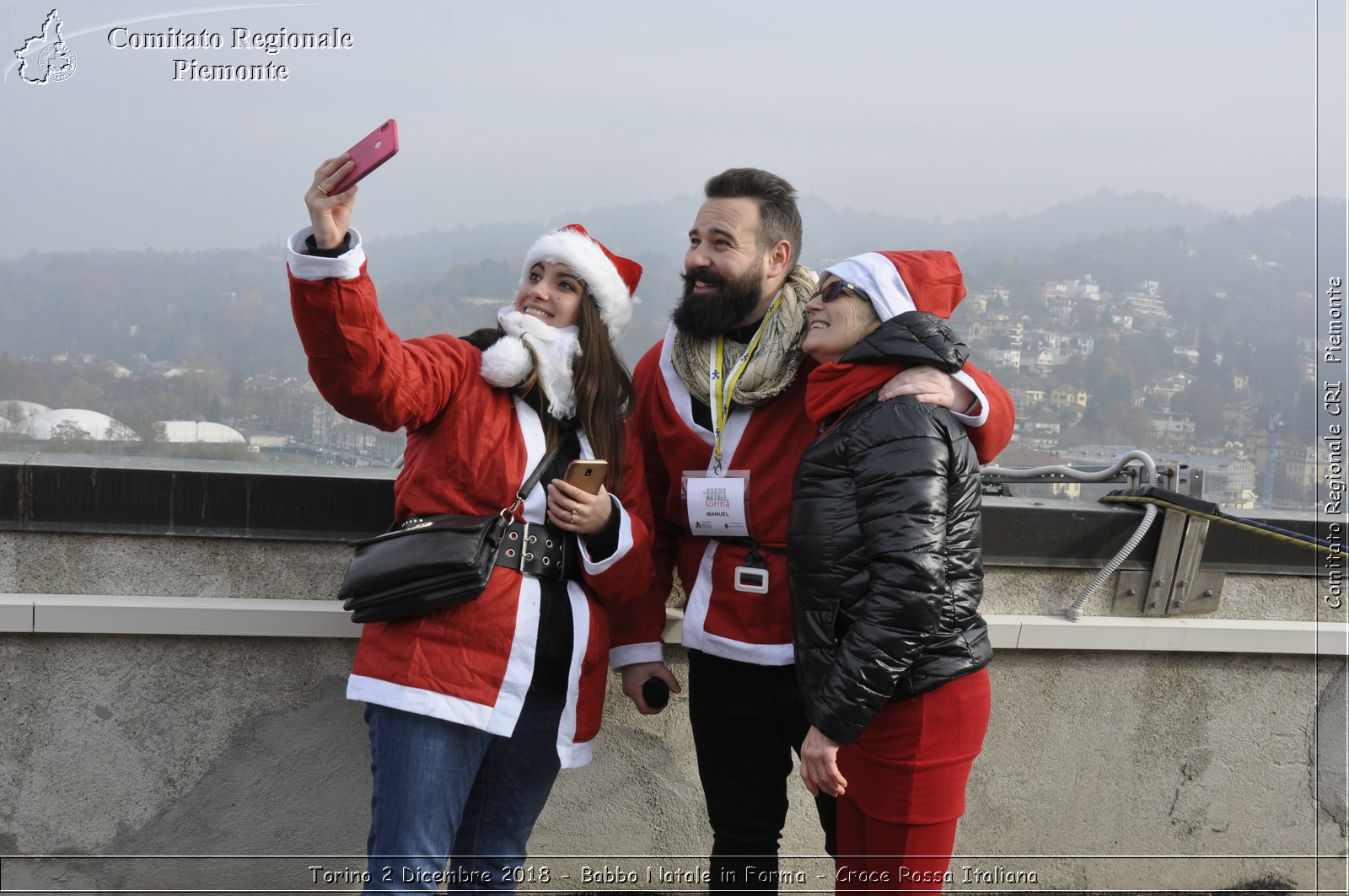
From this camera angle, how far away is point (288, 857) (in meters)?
3.02

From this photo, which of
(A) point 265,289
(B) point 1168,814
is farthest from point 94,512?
(A) point 265,289

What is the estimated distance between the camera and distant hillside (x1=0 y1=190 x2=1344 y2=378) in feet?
17.5

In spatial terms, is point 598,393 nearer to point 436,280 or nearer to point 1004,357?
point 436,280

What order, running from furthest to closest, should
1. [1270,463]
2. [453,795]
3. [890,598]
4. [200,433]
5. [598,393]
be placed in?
[1270,463] → [200,433] → [598,393] → [453,795] → [890,598]

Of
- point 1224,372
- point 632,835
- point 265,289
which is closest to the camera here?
point 632,835

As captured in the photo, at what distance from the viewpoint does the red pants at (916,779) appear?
2090 millimetres

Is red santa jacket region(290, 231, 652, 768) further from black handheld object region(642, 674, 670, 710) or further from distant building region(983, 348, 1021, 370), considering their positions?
distant building region(983, 348, 1021, 370)

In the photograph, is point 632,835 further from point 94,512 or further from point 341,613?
point 94,512

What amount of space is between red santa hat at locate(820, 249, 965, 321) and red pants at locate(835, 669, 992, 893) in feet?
2.74

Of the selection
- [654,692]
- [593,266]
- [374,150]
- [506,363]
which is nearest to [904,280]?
[593,266]

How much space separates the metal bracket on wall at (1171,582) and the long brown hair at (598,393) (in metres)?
1.87

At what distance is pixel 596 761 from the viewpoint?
10.3ft

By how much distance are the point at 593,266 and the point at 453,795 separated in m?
1.33

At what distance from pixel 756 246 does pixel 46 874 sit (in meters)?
2.76
